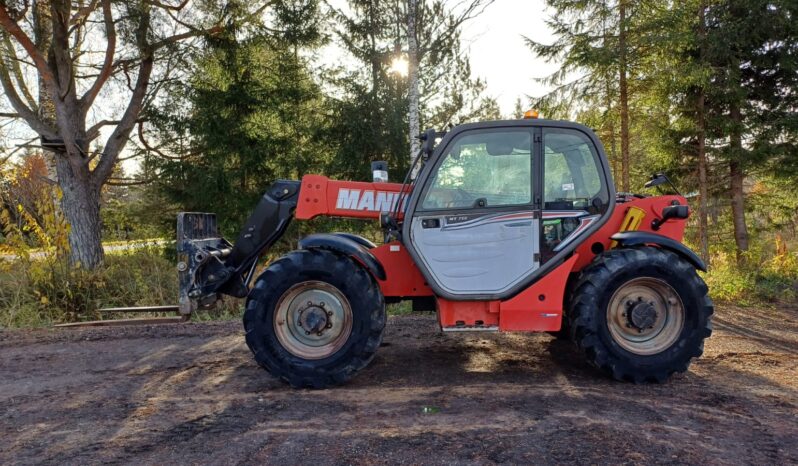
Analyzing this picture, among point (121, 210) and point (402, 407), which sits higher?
point (121, 210)

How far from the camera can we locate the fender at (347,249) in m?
4.59

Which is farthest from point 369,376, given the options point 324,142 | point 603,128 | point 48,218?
point 603,128

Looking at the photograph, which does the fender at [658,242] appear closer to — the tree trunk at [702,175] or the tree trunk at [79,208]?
the tree trunk at [702,175]

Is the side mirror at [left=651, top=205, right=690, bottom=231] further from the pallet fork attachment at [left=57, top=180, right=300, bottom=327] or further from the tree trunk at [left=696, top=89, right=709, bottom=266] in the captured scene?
the tree trunk at [left=696, top=89, right=709, bottom=266]

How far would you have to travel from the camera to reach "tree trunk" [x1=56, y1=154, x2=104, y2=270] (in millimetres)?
11398

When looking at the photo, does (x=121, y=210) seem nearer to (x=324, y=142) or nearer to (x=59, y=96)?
(x=59, y=96)

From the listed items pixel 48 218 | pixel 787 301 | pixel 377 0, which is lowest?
pixel 787 301

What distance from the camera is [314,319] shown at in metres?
4.55

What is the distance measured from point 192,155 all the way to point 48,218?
4.07 meters

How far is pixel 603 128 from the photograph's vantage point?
13477mm

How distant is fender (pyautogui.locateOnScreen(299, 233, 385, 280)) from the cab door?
16.7 inches

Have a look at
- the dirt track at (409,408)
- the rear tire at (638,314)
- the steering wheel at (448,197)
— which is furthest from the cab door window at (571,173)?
the dirt track at (409,408)

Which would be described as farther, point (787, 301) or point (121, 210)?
point (121, 210)

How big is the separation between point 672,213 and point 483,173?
1.79m
